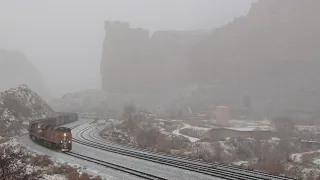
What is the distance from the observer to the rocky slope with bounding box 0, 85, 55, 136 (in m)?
57.0

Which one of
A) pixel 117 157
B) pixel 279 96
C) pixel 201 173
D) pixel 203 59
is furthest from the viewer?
pixel 203 59

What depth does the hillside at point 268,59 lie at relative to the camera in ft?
483

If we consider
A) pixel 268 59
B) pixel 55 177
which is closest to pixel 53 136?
pixel 55 177

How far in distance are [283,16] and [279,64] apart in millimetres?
28973

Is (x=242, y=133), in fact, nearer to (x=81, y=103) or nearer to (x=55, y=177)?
(x=55, y=177)

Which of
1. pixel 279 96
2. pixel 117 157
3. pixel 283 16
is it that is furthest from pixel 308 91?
pixel 117 157

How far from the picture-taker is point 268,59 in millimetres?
171375

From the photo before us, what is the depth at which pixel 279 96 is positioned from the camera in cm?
15000

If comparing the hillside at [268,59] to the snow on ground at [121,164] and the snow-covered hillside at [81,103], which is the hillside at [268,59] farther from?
the snow on ground at [121,164]

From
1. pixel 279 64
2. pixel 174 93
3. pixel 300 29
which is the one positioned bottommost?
pixel 174 93

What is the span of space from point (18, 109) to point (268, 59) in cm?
13486

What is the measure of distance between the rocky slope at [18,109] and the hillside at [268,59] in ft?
298

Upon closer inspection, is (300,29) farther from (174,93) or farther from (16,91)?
(16,91)

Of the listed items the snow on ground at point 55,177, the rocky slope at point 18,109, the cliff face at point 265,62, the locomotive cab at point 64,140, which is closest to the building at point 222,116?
the cliff face at point 265,62
